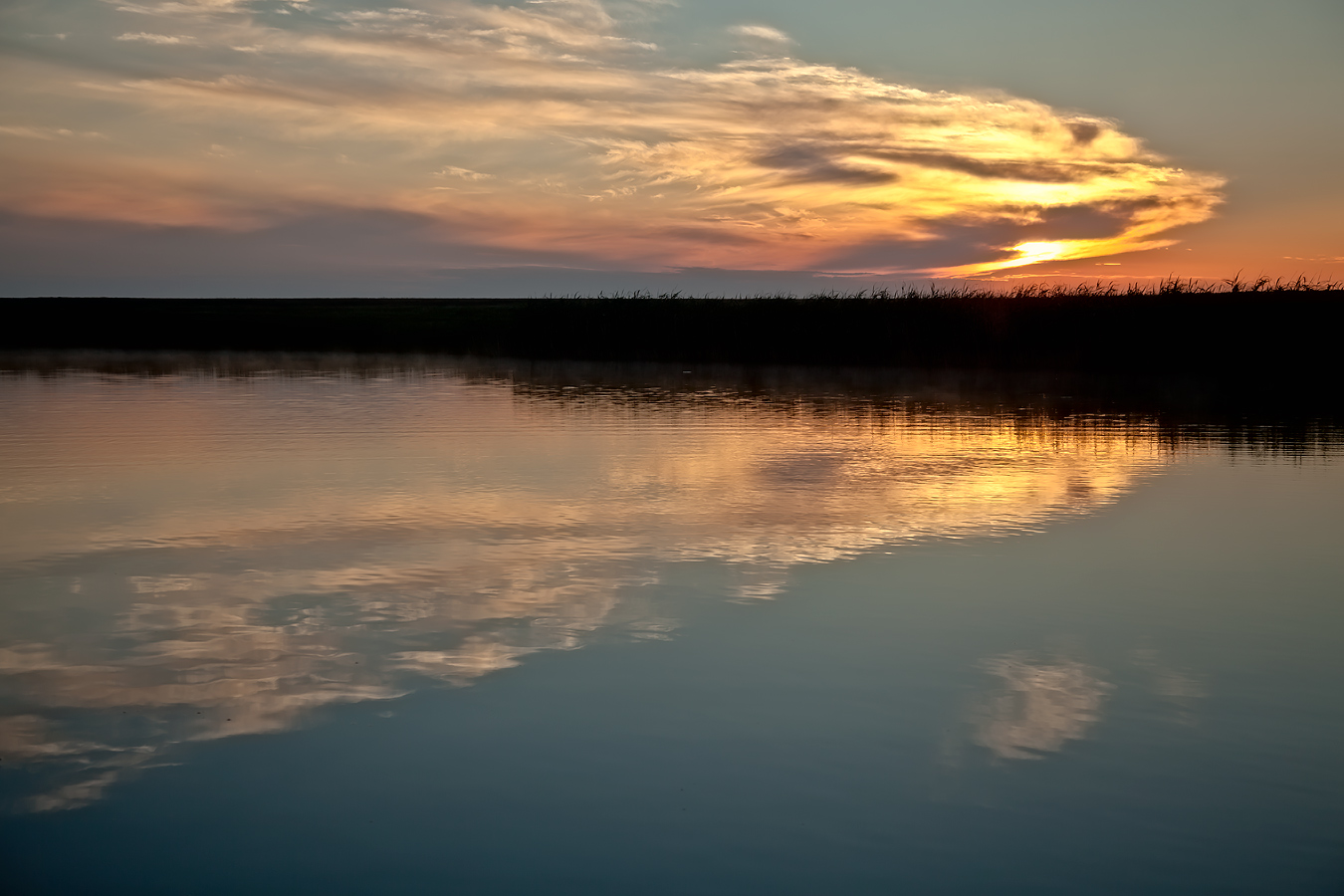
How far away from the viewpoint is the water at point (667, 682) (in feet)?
10.8

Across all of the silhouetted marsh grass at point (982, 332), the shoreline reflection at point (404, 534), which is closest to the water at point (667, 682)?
the shoreline reflection at point (404, 534)

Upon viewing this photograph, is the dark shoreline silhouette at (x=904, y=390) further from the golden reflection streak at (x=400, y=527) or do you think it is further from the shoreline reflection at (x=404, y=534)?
the golden reflection streak at (x=400, y=527)

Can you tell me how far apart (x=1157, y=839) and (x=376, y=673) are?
9.53 feet

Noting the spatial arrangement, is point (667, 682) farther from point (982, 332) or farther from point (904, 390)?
point (982, 332)

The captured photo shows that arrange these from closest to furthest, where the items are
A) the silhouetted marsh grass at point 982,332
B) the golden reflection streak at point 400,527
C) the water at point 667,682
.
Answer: the water at point 667,682 → the golden reflection streak at point 400,527 → the silhouetted marsh grass at point 982,332

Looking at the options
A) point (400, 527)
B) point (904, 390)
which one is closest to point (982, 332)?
point (904, 390)

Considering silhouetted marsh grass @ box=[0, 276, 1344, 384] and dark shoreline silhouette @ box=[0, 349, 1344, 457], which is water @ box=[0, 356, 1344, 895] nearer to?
dark shoreline silhouette @ box=[0, 349, 1344, 457]

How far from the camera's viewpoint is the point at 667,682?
15.1 ft

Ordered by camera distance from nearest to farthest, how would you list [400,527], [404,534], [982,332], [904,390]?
[404,534]
[400,527]
[904,390]
[982,332]

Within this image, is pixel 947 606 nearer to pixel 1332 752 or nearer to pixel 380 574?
pixel 1332 752

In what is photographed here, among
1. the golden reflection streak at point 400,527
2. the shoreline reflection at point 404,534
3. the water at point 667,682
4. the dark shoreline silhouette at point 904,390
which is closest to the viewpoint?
the water at point 667,682

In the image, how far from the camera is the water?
3.30 m

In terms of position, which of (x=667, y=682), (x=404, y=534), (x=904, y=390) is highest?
(x=904, y=390)

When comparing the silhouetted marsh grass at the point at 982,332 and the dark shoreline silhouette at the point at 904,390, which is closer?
the dark shoreline silhouette at the point at 904,390
